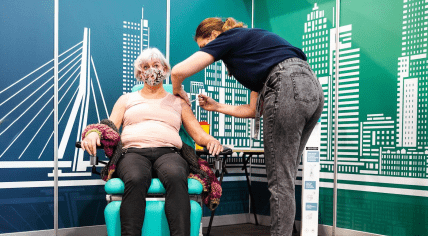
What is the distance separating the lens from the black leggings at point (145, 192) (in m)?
1.80

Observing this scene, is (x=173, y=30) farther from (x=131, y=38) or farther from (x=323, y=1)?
(x=323, y=1)

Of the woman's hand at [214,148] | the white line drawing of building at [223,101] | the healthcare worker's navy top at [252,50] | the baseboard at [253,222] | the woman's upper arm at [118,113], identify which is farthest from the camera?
the white line drawing of building at [223,101]

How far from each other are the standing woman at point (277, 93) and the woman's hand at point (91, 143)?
580 mm

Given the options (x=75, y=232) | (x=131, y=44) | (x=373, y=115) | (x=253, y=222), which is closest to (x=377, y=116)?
(x=373, y=115)

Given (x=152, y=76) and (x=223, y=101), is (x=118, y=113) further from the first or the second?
(x=223, y=101)

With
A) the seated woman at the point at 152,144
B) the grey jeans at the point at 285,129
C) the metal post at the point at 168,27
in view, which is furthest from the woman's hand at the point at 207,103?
the metal post at the point at 168,27

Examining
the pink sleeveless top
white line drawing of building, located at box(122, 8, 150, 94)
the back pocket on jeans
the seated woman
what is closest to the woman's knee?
the seated woman

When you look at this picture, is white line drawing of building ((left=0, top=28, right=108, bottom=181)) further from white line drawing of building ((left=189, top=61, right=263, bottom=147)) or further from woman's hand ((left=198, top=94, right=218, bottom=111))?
woman's hand ((left=198, top=94, right=218, bottom=111))

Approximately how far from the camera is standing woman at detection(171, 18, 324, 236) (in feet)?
4.84

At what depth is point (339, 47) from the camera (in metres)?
3.17

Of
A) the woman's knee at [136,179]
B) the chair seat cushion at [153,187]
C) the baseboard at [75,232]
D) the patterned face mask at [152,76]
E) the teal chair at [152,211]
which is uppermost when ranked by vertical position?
the patterned face mask at [152,76]

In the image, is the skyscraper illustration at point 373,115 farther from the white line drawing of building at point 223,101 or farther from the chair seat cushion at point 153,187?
the chair seat cushion at point 153,187

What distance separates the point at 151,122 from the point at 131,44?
111 centimetres

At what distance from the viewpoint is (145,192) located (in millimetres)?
1885
